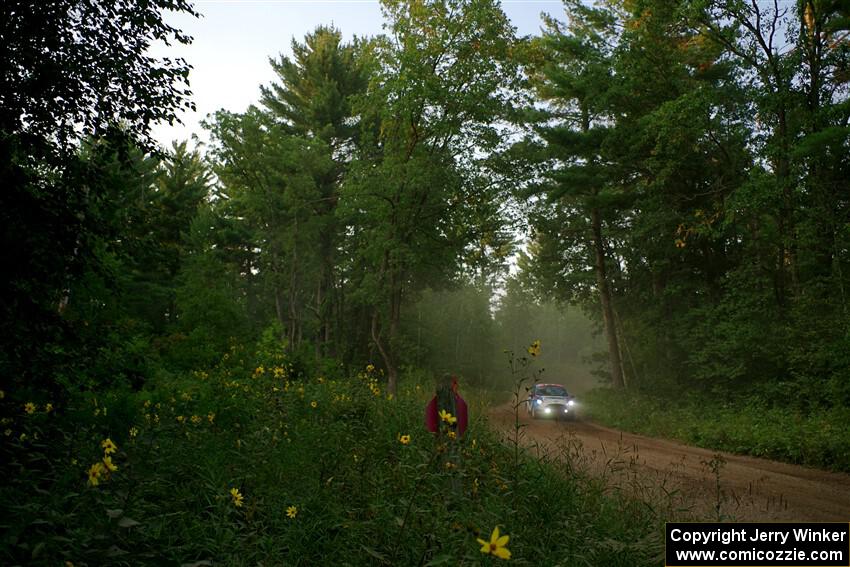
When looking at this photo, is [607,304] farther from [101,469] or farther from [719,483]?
[101,469]

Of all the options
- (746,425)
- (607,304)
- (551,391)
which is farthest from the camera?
(607,304)

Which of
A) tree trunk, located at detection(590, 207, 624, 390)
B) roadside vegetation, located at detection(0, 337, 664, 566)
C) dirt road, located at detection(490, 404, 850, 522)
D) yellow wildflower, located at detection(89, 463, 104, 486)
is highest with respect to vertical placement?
tree trunk, located at detection(590, 207, 624, 390)

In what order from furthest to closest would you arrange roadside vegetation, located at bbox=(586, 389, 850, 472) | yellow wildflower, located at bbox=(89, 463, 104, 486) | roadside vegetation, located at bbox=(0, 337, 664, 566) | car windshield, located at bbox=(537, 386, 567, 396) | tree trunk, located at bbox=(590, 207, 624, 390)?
tree trunk, located at bbox=(590, 207, 624, 390)
car windshield, located at bbox=(537, 386, 567, 396)
roadside vegetation, located at bbox=(586, 389, 850, 472)
roadside vegetation, located at bbox=(0, 337, 664, 566)
yellow wildflower, located at bbox=(89, 463, 104, 486)

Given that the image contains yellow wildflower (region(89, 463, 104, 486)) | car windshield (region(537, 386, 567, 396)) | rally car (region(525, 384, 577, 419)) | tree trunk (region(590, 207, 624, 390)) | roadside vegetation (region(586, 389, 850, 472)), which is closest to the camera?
yellow wildflower (region(89, 463, 104, 486))

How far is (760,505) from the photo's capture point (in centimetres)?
791

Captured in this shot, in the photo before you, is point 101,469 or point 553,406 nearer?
point 101,469

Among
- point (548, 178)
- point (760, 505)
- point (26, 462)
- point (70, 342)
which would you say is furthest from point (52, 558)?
point (548, 178)

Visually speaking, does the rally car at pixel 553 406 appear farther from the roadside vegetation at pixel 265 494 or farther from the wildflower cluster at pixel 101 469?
the wildflower cluster at pixel 101 469

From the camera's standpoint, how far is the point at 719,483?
833cm

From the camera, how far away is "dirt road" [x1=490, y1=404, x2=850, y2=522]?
6918mm

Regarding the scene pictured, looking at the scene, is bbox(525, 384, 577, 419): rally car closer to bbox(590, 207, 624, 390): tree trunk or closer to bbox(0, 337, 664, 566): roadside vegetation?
bbox(590, 207, 624, 390): tree trunk

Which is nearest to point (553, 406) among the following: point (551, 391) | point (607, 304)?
point (551, 391)

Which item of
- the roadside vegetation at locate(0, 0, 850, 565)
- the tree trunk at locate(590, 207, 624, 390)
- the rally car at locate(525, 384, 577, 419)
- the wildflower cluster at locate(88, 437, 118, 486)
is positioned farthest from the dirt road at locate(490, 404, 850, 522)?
the tree trunk at locate(590, 207, 624, 390)

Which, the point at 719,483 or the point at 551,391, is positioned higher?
the point at 551,391
